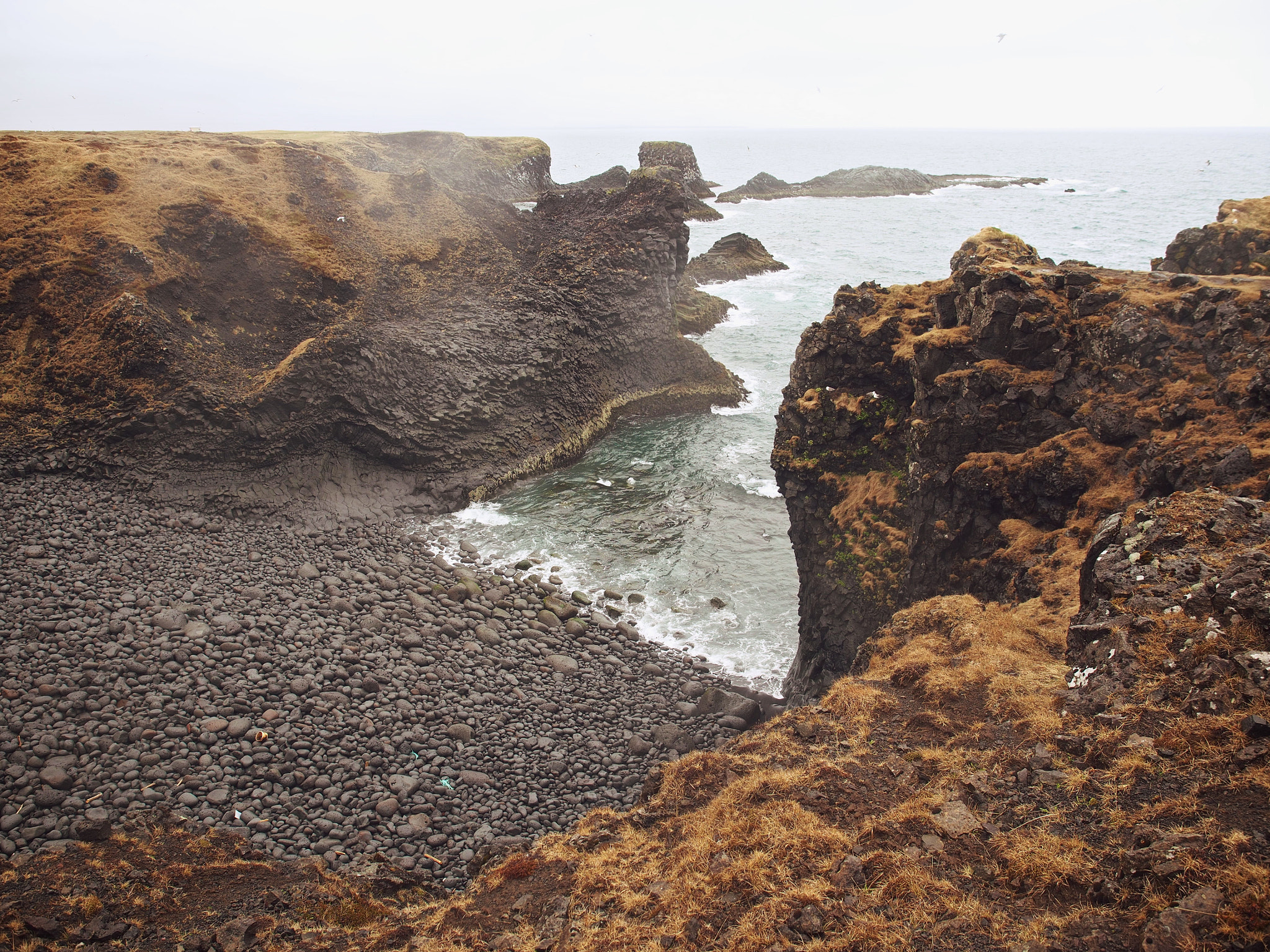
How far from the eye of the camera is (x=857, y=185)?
14200 centimetres

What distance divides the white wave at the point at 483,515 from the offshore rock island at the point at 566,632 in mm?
920

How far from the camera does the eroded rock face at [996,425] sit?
13.9m

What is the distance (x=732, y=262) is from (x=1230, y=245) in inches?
2363

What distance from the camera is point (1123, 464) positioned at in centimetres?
1457

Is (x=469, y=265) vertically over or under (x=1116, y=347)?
over

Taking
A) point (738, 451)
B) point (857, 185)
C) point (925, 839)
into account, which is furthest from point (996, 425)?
point (857, 185)

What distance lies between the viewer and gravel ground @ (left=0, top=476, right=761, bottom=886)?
14.7 metres

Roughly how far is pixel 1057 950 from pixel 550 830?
1083 cm

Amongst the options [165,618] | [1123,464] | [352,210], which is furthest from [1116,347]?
[352,210]

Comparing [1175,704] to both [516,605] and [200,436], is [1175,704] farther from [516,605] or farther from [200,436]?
[200,436]

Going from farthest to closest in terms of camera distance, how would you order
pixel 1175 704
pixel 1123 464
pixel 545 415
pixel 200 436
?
pixel 545 415 → pixel 200 436 → pixel 1123 464 → pixel 1175 704

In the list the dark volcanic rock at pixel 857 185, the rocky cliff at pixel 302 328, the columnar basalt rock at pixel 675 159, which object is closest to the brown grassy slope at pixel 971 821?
the rocky cliff at pixel 302 328

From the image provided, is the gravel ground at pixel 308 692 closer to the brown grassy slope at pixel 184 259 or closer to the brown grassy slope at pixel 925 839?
the brown grassy slope at pixel 925 839

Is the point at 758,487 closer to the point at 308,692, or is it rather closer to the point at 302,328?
the point at 308,692
